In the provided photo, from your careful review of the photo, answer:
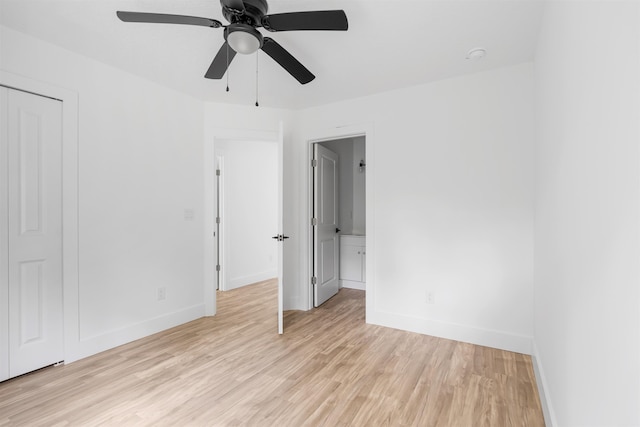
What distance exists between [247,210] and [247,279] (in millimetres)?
1161

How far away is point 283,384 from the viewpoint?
216 centimetres

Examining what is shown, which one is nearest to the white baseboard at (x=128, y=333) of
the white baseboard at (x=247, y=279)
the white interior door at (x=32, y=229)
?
the white interior door at (x=32, y=229)

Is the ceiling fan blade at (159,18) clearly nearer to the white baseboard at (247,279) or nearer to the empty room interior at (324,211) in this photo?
the empty room interior at (324,211)

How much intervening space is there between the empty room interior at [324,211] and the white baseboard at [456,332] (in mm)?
23

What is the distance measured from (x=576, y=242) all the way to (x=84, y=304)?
3.38 m

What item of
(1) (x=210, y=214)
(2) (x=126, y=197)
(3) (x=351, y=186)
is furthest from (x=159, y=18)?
(3) (x=351, y=186)

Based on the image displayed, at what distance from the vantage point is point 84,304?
2588 millimetres

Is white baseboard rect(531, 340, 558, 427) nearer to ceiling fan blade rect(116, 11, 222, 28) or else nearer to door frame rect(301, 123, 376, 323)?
door frame rect(301, 123, 376, 323)

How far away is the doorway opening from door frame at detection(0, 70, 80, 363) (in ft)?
7.66

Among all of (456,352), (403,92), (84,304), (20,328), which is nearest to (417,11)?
(403,92)

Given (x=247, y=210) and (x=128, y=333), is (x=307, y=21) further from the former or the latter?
(x=247, y=210)

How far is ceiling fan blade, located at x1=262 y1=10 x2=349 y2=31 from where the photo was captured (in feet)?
5.10

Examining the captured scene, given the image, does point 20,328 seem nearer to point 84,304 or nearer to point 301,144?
point 84,304

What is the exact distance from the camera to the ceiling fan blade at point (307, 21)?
5.10 feet
